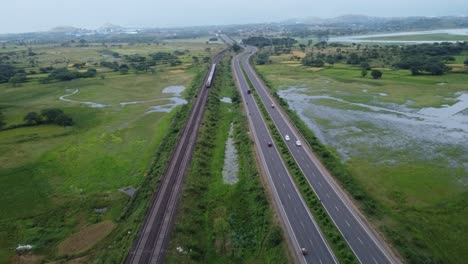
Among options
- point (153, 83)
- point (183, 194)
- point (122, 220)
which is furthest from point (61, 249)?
point (153, 83)

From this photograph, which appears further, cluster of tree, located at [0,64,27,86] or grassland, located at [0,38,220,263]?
cluster of tree, located at [0,64,27,86]

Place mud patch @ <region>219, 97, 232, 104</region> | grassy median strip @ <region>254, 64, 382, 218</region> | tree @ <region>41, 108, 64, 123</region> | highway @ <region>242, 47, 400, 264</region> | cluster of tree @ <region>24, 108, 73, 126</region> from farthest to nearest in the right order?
mud patch @ <region>219, 97, 232, 104</region>, tree @ <region>41, 108, 64, 123</region>, cluster of tree @ <region>24, 108, 73, 126</region>, grassy median strip @ <region>254, 64, 382, 218</region>, highway @ <region>242, 47, 400, 264</region>

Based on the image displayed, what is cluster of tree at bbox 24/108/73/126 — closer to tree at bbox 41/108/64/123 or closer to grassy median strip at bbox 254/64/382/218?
tree at bbox 41/108/64/123

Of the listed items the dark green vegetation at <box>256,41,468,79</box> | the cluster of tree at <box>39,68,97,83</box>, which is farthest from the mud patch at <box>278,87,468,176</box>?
the cluster of tree at <box>39,68,97,83</box>

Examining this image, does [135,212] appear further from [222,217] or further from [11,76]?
[11,76]

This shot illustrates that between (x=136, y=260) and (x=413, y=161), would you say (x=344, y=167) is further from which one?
(x=136, y=260)
